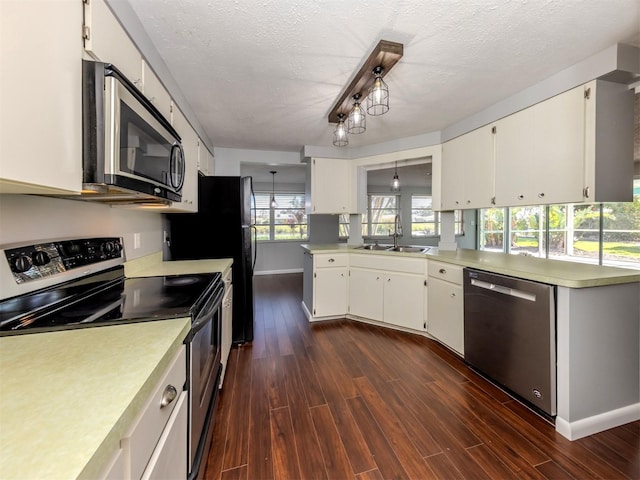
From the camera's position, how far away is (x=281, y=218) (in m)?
6.74

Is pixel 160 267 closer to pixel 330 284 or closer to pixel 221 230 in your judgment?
pixel 221 230

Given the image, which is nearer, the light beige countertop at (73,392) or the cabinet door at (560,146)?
the light beige countertop at (73,392)

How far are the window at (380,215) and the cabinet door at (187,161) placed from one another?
17.5ft

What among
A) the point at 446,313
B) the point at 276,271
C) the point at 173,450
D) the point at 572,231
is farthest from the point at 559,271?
the point at 276,271

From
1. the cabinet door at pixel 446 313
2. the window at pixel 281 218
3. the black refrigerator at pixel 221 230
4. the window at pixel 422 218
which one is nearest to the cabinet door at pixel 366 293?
Result: the cabinet door at pixel 446 313

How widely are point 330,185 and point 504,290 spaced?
238 cm

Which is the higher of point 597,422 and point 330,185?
point 330,185

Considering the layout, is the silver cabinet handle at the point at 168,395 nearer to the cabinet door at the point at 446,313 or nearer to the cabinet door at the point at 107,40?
the cabinet door at the point at 107,40

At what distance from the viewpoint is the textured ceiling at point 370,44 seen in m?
1.36

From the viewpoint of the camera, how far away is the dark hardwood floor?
1.31m

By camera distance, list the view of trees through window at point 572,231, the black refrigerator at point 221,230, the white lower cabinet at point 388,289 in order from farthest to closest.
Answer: the view of trees through window at point 572,231 < the white lower cabinet at point 388,289 < the black refrigerator at point 221,230

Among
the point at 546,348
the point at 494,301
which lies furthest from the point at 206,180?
the point at 546,348

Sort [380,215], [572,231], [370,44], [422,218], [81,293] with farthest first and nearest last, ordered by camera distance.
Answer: [422,218] → [380,215] → [572,231] → [370,44] → [81,293]

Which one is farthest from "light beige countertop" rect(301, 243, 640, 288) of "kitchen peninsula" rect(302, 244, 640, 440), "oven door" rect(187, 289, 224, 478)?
"oven door" rect(187, 289, 224, 478)
